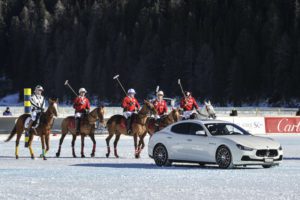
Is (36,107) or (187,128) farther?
(36,107)

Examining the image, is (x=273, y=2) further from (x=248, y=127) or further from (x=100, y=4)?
(x=248, y=127)

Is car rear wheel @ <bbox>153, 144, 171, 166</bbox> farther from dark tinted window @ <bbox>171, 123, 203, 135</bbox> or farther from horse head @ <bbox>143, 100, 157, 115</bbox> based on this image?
Result: horse head @ <bbox>143, 100, 157, 115</bbox>

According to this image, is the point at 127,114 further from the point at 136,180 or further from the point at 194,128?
the point at 136,180

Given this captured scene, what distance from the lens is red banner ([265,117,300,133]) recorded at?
160 feet

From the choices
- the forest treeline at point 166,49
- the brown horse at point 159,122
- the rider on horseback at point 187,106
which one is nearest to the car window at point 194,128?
the brown horse at point 159,122

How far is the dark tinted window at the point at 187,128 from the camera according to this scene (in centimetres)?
2328

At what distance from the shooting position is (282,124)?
49.1 m

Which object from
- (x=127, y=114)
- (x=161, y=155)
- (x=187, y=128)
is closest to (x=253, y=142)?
(x=187, y=128)

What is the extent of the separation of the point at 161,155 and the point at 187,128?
3.64 ft

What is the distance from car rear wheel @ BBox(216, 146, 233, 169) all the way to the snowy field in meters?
0.41

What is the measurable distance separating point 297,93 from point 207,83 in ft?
52.7

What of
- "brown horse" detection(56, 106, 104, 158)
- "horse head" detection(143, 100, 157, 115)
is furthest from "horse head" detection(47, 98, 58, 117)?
"horse head" detection(143, 100, 157, 115)

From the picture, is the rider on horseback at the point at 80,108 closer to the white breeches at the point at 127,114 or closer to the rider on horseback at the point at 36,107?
the white breeches at the point at 127,114

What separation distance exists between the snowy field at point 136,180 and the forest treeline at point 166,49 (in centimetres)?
10523
